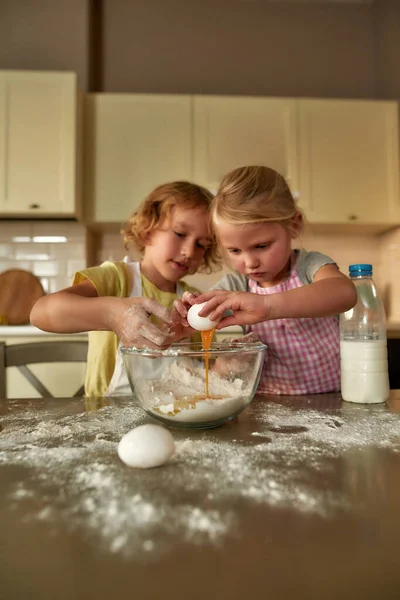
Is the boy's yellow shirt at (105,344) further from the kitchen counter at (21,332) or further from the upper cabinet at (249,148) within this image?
the upper cabinet at (249,148)

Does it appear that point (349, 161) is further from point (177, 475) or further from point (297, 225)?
point (177, 475)

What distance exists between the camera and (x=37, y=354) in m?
1.12

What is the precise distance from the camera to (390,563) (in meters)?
0.27

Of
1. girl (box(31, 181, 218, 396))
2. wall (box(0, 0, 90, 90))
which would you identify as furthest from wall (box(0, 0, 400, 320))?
girl (box(31, 181, 218, 396))

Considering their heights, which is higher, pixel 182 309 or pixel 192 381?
pixel 182 309

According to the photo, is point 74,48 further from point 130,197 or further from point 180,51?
point 130,197

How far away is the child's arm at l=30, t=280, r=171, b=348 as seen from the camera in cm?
72

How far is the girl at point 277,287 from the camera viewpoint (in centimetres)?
79

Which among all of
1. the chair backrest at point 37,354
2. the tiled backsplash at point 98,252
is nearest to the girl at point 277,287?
the chair backrest at point 37,354

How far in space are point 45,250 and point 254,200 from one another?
1.91m

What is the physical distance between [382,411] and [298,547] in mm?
469

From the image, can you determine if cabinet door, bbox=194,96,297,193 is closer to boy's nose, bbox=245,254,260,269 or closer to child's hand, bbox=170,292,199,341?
boy's nose, bbox=245,254,260,269

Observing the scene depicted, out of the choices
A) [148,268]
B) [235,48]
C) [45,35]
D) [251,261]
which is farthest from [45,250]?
[251,261]

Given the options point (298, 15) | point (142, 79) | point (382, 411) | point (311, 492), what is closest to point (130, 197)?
point (142, 79)
